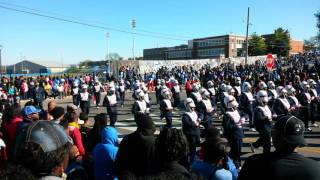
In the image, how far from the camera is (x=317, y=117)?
17.1m

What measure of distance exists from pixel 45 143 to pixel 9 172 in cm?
25

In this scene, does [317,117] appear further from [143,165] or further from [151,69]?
[151,69]

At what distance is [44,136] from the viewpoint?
222 centimetres

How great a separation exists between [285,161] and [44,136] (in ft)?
5.91

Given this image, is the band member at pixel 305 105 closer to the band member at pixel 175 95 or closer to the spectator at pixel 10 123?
the band member at pixel 175 95

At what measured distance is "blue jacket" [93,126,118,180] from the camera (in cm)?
507

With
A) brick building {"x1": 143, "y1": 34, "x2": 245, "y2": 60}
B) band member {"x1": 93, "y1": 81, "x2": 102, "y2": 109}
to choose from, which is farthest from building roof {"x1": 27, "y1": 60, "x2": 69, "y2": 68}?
band member {"x1": 93, "y1": 81, "x2": 102, "y2": 109}

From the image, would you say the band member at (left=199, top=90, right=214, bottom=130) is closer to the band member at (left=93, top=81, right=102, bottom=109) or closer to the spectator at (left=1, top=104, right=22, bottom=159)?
the spectator at (left=1, top=104, right=22, bottom=159)

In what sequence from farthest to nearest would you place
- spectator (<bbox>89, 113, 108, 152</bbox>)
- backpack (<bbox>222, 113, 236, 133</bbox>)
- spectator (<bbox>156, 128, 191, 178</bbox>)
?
backpack (<bbox>222, 113, 236, 133</bbox>) → spectator (<bbox>89, 113, 108, 152</bbox>) → spectator (<bbox>156, 128, 191, 178</bbox>)

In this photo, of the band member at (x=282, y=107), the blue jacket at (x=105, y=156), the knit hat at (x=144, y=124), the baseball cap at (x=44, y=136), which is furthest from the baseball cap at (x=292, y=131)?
the band member at (x=282, y=107)

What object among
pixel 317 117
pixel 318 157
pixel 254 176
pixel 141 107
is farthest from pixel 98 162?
pixel 317 117

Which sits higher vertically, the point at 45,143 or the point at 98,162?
the point at 45,143

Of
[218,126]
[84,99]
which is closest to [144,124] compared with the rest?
[218,126]

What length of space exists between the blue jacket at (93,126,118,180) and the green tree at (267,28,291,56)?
8670 centimetres
